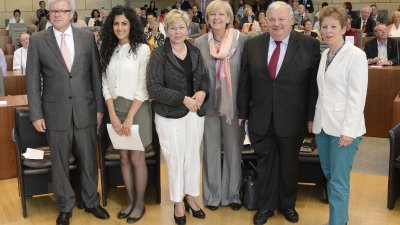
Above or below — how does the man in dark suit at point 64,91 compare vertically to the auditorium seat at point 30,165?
above

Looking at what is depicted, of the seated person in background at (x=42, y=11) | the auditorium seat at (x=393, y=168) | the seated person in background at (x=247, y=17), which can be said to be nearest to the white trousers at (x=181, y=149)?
the auditorium seat at (x=393, y=168)

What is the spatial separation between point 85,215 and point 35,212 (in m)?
0.40

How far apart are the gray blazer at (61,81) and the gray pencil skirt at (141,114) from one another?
16cm

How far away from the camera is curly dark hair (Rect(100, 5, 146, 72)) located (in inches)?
131

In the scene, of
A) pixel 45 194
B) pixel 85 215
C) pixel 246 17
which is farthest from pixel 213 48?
pixel 246 17

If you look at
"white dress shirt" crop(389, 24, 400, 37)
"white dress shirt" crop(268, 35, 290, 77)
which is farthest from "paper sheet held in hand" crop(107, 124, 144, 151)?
"white dress shirt" crop(389, 24, 400, 37)

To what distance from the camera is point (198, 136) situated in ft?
11.3

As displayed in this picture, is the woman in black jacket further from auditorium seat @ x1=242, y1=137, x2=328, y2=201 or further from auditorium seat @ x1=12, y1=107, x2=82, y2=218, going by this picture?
auditorium seat @ x1=12, y1=107, x2=82, y2=218

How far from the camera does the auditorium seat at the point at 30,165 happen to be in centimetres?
370

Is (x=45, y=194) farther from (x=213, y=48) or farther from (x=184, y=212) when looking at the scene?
(x=213, y=48)

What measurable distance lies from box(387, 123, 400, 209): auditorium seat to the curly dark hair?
181cm

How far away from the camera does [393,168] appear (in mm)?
3734

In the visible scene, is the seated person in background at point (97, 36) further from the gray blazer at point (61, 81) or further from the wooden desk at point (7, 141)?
the wooden desk at point (7, 141)

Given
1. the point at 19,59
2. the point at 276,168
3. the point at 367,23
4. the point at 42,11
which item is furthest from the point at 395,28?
the point at 42,11
